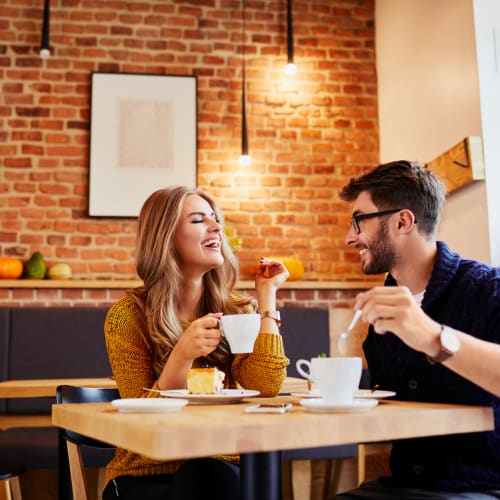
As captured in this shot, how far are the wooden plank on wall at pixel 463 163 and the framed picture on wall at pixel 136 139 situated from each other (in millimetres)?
1754

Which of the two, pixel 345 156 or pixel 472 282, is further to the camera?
pixel 345 156

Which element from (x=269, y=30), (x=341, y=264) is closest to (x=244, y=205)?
(x=341, y=264)

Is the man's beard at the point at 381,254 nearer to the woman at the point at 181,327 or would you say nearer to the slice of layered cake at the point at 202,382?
the woman at the point at 181,327

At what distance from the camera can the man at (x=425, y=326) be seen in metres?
1.28

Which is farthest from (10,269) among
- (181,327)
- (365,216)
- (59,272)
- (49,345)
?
(365,216)

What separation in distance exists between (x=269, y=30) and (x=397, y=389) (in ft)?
12.6

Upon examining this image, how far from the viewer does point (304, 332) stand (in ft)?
14.4

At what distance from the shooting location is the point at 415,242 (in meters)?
1.85

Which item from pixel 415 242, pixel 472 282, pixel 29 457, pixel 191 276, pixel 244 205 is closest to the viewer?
pixel 472 282

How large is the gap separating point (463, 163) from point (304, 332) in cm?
146

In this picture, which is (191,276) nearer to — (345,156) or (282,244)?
(282,244)

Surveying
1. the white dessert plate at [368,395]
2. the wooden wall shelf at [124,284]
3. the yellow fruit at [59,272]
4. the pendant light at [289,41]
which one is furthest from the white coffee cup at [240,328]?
the pendant light at [289,41]

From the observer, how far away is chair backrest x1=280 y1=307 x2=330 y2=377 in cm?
434

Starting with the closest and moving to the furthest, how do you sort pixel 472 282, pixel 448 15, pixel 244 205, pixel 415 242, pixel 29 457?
1. pixel 472 282
2. pixel 415 242
3. pixel 29 457
4. pixel 448 15
5. pixel 244 205
